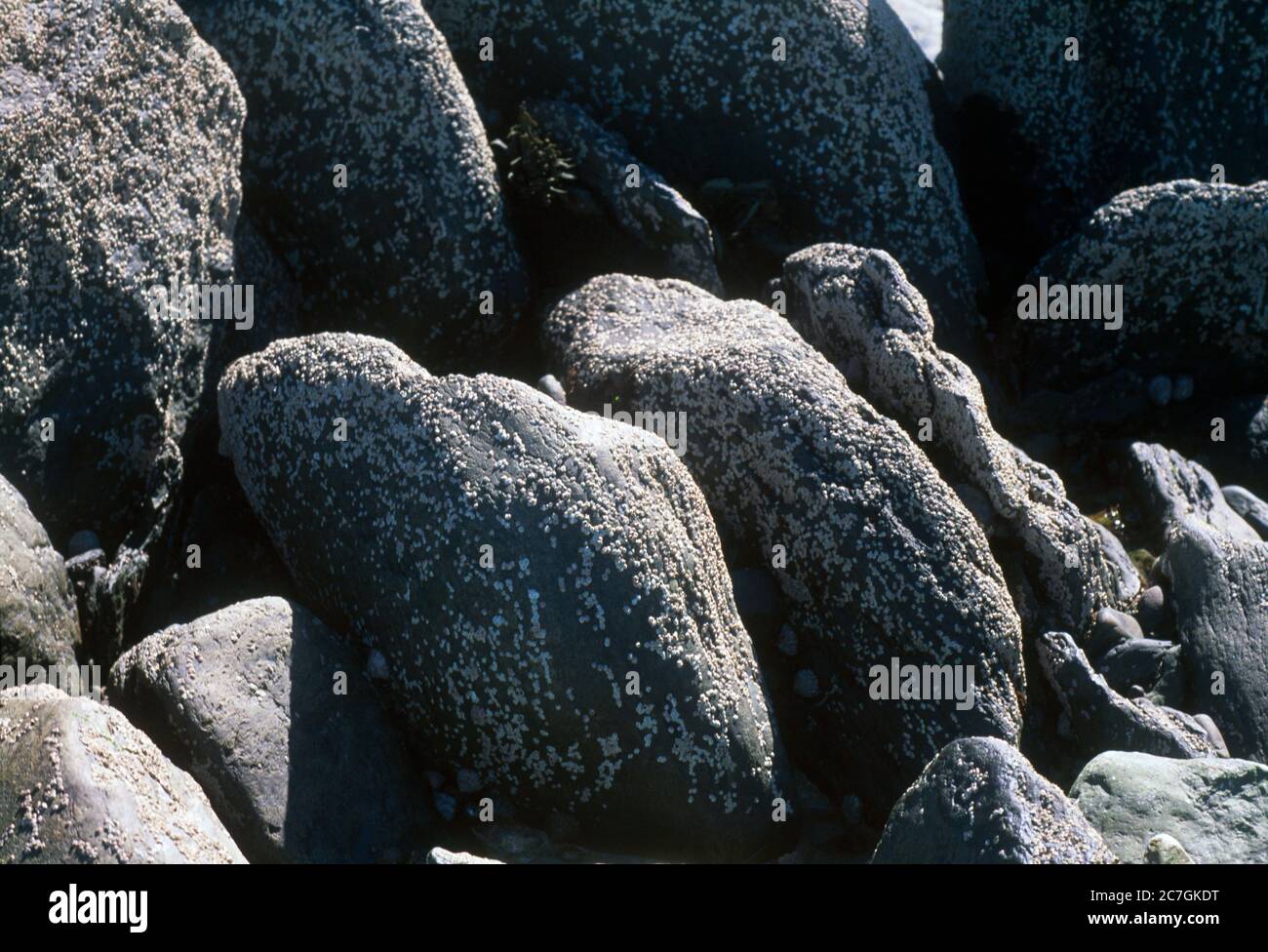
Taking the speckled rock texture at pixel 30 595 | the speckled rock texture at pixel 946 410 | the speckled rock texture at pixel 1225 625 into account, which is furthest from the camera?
the speckled rock texture at pixel 946 410

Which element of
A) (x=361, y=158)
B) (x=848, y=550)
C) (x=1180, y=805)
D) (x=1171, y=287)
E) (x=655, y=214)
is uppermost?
(x=361, y=158)

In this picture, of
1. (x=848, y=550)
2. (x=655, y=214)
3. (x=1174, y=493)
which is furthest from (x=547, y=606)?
(x=1174, y=493)

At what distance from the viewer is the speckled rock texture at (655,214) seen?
658 centimetres

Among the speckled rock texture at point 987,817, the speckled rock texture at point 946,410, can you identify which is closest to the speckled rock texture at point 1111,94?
the speckled rock texture at point 946,410

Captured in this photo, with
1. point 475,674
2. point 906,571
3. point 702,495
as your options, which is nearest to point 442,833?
point 475,674

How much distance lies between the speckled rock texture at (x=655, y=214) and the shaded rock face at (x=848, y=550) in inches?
49.4

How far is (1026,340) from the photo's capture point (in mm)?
6961

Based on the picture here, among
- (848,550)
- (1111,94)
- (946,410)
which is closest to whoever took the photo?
(848,550)

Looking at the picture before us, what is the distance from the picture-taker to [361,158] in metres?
6.27

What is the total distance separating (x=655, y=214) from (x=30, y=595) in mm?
3333

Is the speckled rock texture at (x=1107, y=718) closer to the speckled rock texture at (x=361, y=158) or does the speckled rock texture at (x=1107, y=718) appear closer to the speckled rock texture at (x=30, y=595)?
the speckled rock texture at (x=361, y=158)

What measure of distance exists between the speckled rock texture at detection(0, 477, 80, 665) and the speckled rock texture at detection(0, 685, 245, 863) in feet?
1.58

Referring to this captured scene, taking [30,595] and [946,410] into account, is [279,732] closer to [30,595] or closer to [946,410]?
[30,595]
